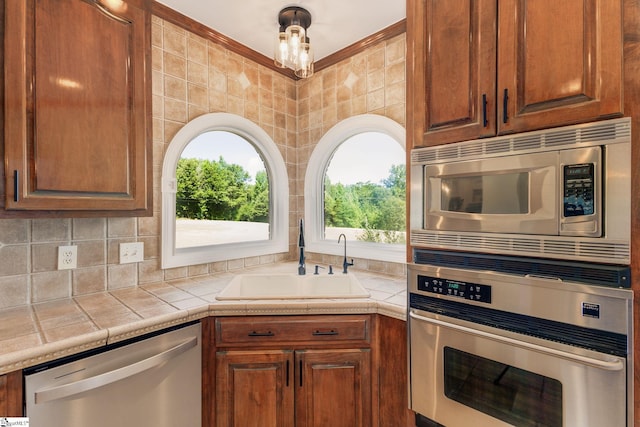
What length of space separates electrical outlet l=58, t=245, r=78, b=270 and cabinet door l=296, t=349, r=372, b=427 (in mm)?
1247

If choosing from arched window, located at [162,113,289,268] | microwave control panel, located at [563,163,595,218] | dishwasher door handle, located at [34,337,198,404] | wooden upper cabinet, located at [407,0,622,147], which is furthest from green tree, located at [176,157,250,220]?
microwave control panel, located at [563,163,595,218]

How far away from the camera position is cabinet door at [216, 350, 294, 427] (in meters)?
1.43

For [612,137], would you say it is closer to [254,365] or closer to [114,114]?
[254,365]

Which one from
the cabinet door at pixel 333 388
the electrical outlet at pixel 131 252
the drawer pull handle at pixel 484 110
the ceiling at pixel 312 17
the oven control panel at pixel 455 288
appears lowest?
the cabinet door at pixel 333 388

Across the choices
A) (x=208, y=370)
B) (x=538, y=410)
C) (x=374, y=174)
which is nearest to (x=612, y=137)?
(x=538, y=410)

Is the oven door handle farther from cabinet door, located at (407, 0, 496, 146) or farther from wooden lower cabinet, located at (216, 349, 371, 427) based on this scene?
cabinet door, located at (407, 0, 496, 146)

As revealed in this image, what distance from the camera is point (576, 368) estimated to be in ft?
3.18

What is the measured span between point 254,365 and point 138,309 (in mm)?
599

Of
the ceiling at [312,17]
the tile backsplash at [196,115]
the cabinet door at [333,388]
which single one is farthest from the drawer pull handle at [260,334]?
the ceiling at [312,17]

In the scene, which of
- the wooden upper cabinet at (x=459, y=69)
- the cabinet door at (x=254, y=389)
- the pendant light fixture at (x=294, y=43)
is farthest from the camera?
the pendant light fixture at (x=294, y=43)

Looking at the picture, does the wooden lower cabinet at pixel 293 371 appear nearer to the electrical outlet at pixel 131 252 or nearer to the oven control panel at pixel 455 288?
the oven control panel at pixel 455 288

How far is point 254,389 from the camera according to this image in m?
1.44

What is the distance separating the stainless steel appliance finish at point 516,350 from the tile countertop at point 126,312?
0.69ft

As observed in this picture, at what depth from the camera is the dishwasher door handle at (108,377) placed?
39.2 inches
